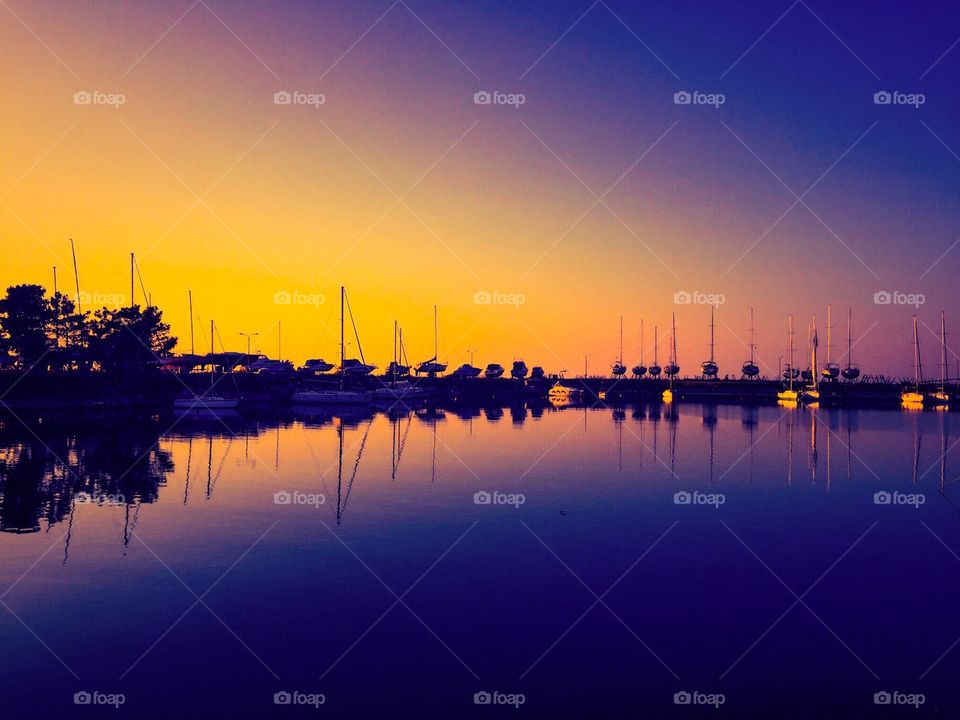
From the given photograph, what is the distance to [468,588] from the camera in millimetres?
22031

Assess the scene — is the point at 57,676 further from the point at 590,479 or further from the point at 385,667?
the point at 590,479

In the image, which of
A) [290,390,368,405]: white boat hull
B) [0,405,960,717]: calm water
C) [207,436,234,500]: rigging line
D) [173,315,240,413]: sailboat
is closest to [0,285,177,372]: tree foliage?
[173,315,240,413]: sailboat

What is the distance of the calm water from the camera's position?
50.6 ft

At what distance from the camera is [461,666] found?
645 inches

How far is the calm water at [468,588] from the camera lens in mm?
15438

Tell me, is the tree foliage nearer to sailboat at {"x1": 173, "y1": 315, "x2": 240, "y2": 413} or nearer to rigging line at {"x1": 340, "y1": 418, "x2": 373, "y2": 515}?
sailboat at {"x1": 173, "y1": 315, "x2": 240, "y2": 413}

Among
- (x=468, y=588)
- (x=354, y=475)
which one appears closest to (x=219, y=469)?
(x=354, y=475)

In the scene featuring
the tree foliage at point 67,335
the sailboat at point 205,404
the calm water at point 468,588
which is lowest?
the calm water at point 468,588

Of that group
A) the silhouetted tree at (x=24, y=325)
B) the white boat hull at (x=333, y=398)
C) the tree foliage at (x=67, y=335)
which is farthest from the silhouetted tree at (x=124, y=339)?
the white boat hull at (x=333, y=398)

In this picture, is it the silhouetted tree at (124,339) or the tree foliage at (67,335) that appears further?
the silhouetted tree at (124,339)

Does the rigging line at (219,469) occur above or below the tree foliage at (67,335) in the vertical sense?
below

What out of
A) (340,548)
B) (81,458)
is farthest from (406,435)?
(340,548)

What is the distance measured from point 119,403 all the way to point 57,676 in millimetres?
92456

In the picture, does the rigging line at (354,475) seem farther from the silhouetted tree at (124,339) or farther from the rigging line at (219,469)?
the silhouetted tree at (124,339)
